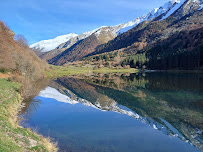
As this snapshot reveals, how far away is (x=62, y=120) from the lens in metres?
27.7

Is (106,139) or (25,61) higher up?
(25,61)

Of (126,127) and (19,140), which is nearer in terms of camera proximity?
(19,140)

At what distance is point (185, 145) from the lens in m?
18.1

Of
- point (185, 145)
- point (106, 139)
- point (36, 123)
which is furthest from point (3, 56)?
point (185, 145)

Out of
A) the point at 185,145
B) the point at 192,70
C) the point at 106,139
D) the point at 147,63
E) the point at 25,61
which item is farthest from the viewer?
the point at 147,63

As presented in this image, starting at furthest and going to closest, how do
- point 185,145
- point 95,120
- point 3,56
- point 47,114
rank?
point 3,56, point 47,114, point 95,120, point 185,145

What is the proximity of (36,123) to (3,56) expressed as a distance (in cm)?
3594

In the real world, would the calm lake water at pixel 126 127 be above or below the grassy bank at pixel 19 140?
below

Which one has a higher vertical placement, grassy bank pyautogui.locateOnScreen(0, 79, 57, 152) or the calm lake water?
grassy bank pyautogui.locateOnScreen(0, 79, 57, 152)

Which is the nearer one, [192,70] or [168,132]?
[168,132]

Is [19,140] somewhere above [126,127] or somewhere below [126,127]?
above

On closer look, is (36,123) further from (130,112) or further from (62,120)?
(130,112)

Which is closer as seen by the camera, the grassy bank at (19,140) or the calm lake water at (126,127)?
the grassy bank at (19,140)

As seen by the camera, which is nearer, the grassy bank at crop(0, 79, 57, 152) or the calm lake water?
the grassy bank at crop(0, 79, 57, 152)
